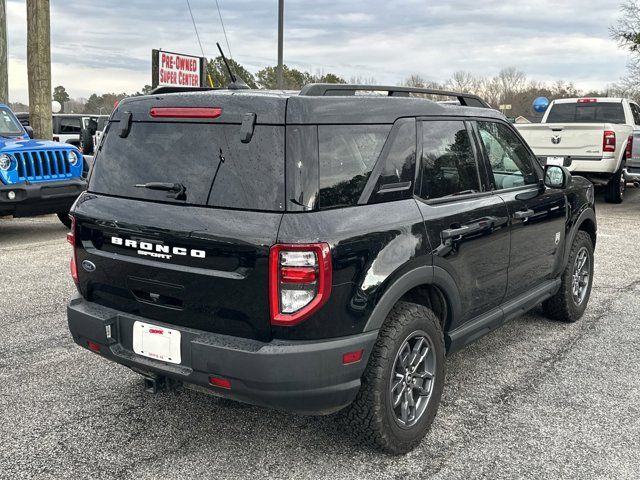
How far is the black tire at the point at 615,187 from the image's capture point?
12.6m

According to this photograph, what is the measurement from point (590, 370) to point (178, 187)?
9.96ft

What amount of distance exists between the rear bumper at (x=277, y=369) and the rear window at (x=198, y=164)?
597 mm

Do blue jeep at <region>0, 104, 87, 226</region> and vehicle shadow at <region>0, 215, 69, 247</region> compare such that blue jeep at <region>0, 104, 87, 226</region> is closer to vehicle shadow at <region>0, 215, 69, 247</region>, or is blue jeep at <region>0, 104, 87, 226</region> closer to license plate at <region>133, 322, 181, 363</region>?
vehicle shadow at <region>0, 215, 69, 247</region>

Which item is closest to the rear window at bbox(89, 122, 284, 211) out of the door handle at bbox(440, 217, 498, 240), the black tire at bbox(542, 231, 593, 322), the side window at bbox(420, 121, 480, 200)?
the side window at bbox(420, 121, 480, 200)

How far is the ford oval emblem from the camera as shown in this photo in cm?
313

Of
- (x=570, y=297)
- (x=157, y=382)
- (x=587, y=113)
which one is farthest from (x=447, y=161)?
(x=587, y=113)

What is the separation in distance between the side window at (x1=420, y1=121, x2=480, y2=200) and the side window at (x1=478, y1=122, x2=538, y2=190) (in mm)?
253

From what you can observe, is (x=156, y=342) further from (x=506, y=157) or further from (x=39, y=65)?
(x=39, y=65)

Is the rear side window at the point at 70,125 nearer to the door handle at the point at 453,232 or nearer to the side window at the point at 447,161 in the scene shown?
the side window at the point at 447,161

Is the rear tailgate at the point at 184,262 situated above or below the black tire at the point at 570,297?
above

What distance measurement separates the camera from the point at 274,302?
259 centimetres

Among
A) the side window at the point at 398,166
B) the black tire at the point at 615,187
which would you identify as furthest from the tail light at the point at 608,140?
the side window at the point at 398,166

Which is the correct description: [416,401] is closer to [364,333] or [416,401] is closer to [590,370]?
[364,333]

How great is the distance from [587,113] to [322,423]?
12.8 m
